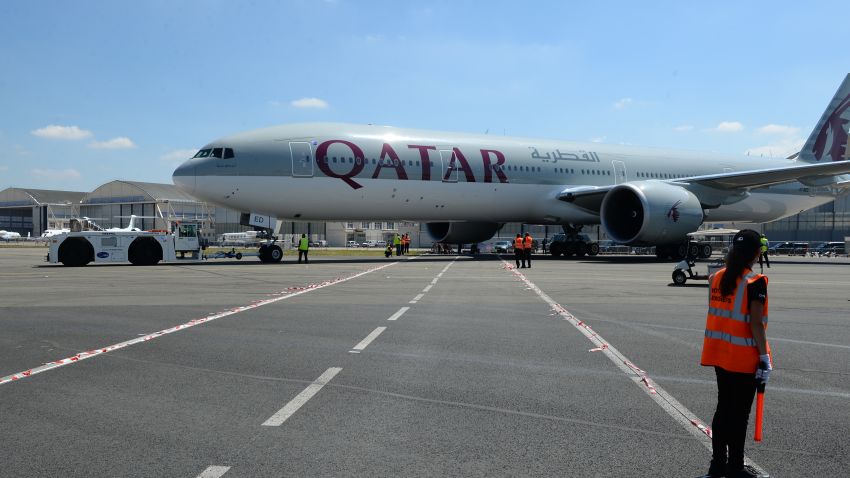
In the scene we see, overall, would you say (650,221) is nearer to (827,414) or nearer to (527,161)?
(527,161)

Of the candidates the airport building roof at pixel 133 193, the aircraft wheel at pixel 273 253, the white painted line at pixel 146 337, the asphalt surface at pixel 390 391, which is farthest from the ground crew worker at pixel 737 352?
the airport building roof at pixel 133 193

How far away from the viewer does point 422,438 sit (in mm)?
5062

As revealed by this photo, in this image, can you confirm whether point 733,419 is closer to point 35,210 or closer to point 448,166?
point 448,166

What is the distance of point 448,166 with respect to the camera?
3109 centimetres

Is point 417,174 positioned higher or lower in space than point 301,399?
higher

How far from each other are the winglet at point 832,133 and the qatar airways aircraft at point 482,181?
0.35 feet

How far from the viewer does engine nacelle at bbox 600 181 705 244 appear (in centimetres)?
3031

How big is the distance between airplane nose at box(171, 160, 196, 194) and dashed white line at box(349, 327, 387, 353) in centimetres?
1899

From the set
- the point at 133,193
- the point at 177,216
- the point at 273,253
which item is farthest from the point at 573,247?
the point at 133,193

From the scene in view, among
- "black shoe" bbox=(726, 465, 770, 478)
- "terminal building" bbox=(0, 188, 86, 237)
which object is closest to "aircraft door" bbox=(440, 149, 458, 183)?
"black shoe" bbox=(726, 465, 770, 478)

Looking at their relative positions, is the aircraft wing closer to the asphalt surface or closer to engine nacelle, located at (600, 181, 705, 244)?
engine nacelle, located at (600, 181, 705, 244)

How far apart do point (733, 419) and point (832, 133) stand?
42088 millimetres

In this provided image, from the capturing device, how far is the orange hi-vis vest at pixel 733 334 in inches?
168

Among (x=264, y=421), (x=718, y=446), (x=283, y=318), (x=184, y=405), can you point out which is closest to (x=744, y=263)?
(x=718, y=446)
